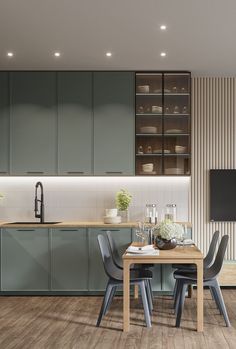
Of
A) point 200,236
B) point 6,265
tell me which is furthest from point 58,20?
point 200,236

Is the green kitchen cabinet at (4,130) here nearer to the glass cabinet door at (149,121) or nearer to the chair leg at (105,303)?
the glass cabinet door at (149,121)

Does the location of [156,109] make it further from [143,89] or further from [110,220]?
[110,220]

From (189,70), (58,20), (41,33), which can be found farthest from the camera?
(189,70)

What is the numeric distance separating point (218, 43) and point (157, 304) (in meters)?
3.22

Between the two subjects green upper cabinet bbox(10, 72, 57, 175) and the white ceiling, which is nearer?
the white ceiling

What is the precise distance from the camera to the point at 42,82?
20.2 feet

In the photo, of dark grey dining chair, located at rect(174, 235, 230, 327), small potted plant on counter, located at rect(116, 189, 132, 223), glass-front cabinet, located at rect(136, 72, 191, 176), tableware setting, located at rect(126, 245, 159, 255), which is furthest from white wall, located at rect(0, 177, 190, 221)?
dark grey dining chair, located at rect(174, 235, 230, 327)

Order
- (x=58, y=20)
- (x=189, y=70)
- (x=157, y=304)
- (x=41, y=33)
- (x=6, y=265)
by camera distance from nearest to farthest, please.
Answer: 1. (x=58, y=20)
2. (x=41, y=33)
3. (x=157, y=304)
4. (x=6, y=265)
5. (x=189, y=70)

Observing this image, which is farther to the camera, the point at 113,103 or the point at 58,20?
the point at 113,103

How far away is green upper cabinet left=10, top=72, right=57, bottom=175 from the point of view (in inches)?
241

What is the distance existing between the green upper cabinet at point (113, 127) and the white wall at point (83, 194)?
35cm

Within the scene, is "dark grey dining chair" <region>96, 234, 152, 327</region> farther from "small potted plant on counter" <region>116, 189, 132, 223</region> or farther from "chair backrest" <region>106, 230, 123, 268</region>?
"small potted plant on counter" <region>116, 189, 132, 223</region>

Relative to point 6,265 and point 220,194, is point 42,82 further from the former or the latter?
point 220,194

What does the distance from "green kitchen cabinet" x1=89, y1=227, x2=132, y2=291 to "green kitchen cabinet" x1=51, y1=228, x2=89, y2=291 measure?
67 millimetres
